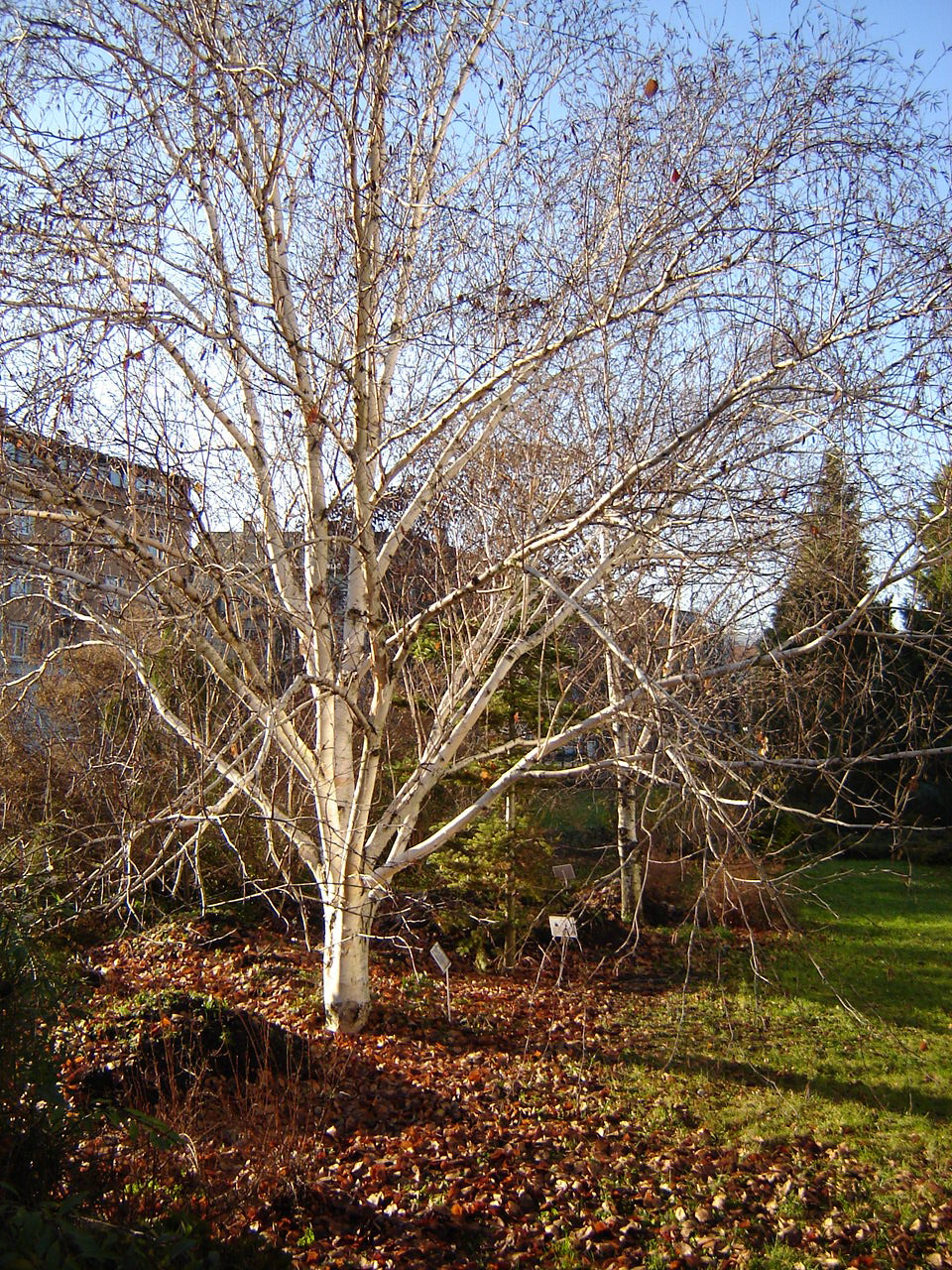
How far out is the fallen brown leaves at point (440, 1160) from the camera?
4074 millimetres

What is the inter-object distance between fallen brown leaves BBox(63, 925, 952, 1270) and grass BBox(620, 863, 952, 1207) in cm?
28

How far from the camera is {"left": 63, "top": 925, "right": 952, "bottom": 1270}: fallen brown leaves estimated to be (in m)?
4.07

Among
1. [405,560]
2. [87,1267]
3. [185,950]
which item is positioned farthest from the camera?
[185,950]

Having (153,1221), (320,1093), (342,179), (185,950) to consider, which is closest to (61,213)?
(342,179)

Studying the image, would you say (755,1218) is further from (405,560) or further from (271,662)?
(405,560)

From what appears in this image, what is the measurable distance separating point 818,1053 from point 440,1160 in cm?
376

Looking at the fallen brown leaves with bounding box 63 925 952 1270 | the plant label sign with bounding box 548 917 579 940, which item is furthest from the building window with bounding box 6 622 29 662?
the plant label sign with bounding box 548 917 579 940

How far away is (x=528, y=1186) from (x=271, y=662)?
3327 millimetres

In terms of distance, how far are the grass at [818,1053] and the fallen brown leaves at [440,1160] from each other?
28 centimetres

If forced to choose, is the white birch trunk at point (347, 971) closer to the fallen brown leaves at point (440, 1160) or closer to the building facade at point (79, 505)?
the fallen brown leaves at point (440, 1160)

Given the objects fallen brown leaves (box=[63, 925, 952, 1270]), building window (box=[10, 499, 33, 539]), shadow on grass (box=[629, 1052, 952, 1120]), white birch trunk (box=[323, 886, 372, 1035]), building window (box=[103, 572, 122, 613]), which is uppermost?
building window (box=[10, 499, 33, 539])

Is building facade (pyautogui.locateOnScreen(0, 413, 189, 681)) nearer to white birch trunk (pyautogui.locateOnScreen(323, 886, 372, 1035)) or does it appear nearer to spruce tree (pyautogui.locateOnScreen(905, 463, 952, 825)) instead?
white birch trunk (pyautogui.locateOnScreen(323, 886, 372, 1035))

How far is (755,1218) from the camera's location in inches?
181

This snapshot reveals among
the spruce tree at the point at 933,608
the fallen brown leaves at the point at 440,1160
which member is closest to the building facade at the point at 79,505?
the fallen brown leaves at the point at 440,1160
